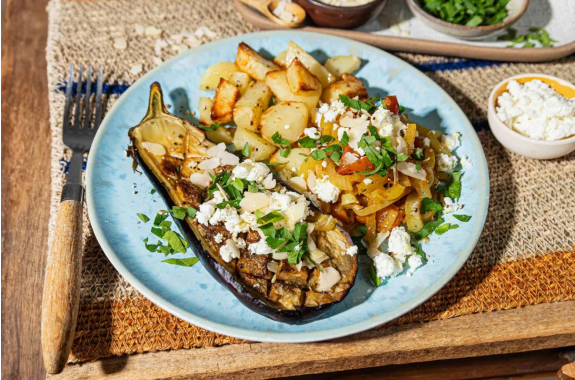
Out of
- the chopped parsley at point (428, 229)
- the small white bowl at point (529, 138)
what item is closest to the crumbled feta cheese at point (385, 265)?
the chopped parsley at point (428, 229)

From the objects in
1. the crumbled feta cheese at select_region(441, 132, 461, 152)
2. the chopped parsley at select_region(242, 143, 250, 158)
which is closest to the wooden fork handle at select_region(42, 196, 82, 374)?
the chopped parsley at select_region(242, 143, 250, 158)

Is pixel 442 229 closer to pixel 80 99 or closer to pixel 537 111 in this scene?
pixel 537 111

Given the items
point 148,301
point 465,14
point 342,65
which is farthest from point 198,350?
point 465,14

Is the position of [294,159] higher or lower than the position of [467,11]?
lower

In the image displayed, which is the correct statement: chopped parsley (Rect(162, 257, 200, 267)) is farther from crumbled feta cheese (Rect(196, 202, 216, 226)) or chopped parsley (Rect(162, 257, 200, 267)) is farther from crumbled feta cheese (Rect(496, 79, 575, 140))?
crumbled feta cheese (Rect(496, 79, 575, 140))

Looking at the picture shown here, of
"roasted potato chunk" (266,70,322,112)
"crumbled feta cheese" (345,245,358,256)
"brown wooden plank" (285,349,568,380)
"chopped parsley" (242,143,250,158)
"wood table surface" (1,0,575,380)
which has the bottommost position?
"brown wooden plank" (285,349,568,380)

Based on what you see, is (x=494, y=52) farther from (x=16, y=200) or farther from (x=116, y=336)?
(x=16, y=200)

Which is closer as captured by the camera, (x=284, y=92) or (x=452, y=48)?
(x=284, y=92)
